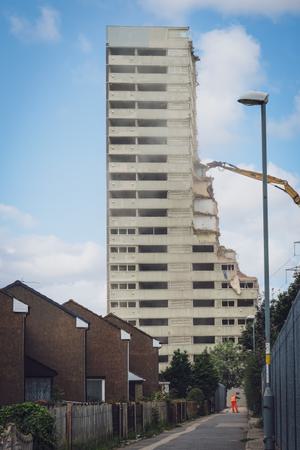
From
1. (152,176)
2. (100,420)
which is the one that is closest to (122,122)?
(152,176)

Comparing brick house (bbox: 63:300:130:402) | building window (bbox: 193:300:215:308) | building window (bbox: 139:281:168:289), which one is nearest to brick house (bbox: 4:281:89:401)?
brick house (bbox: 63:300:130:402)

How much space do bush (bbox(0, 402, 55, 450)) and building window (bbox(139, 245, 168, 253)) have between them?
402 ft

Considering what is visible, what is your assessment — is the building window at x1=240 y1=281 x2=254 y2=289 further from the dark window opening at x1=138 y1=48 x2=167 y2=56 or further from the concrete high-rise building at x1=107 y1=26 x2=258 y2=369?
the dark window opening at x1=138 y1=48 x2=167 y2=56

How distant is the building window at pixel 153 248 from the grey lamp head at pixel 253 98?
124 metres

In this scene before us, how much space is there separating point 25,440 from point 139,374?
162 feet

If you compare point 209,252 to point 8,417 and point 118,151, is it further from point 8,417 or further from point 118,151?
point 8,417

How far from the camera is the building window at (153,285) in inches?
5684

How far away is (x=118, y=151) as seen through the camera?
147 meters

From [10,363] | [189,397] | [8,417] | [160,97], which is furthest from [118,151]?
[8,417]

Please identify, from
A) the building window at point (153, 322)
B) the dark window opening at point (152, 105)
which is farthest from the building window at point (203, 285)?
the dark window opening at point (152, 105)

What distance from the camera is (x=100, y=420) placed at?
105ft

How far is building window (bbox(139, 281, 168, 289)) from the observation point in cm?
14438

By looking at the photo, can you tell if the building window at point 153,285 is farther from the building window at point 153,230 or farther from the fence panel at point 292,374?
the fence panel at point 292,374

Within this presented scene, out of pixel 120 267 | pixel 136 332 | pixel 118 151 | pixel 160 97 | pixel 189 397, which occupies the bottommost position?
pixel 189 397
